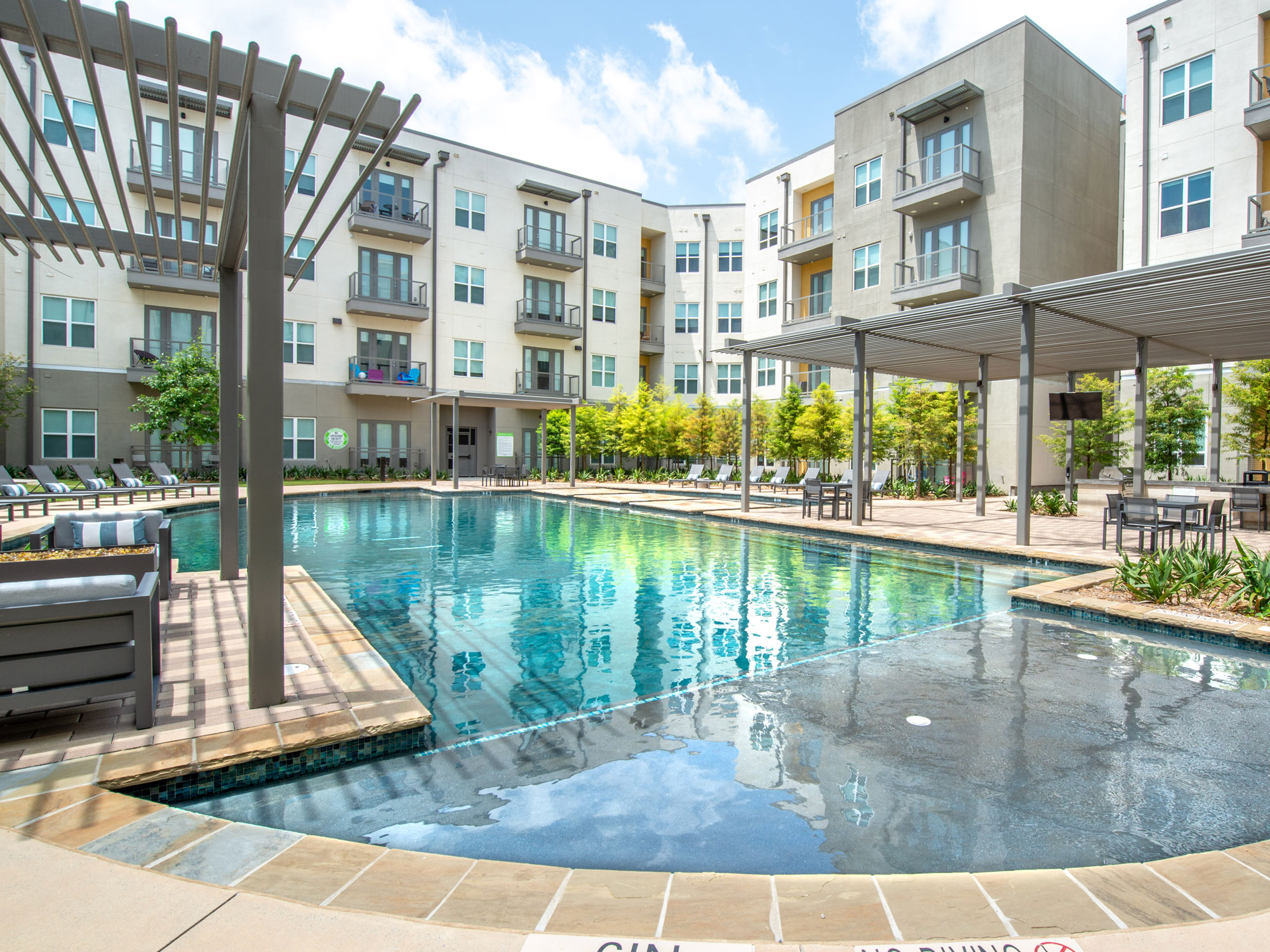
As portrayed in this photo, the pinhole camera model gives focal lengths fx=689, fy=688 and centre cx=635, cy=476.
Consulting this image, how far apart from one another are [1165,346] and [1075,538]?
5.80 meters

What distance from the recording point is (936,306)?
1091 cm

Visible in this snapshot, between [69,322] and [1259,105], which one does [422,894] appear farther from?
[69,322]

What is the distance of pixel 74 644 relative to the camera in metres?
3.11

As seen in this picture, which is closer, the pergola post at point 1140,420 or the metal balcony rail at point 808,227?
the pergola post at point 1140,420

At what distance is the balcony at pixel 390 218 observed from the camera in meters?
25.5

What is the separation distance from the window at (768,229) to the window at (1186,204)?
15101 millimetres

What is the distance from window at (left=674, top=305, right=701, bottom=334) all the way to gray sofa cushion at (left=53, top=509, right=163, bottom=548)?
3104 centimetres

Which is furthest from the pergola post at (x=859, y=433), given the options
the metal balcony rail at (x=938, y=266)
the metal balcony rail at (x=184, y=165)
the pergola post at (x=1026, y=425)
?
the metal balcony rail at (x=184, y=165)

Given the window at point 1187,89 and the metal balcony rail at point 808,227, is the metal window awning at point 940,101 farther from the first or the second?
the metal balcony rail at point 808,227

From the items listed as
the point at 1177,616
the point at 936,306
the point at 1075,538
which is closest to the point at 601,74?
the point at 936,306

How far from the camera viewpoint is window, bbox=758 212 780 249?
30641 millimetres

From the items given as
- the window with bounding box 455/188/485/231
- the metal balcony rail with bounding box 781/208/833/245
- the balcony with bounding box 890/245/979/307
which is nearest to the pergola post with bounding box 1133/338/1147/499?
the balcony with bounding box 890/245/979/307

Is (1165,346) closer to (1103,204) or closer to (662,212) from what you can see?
(1103,204)

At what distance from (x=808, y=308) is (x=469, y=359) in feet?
46.9
